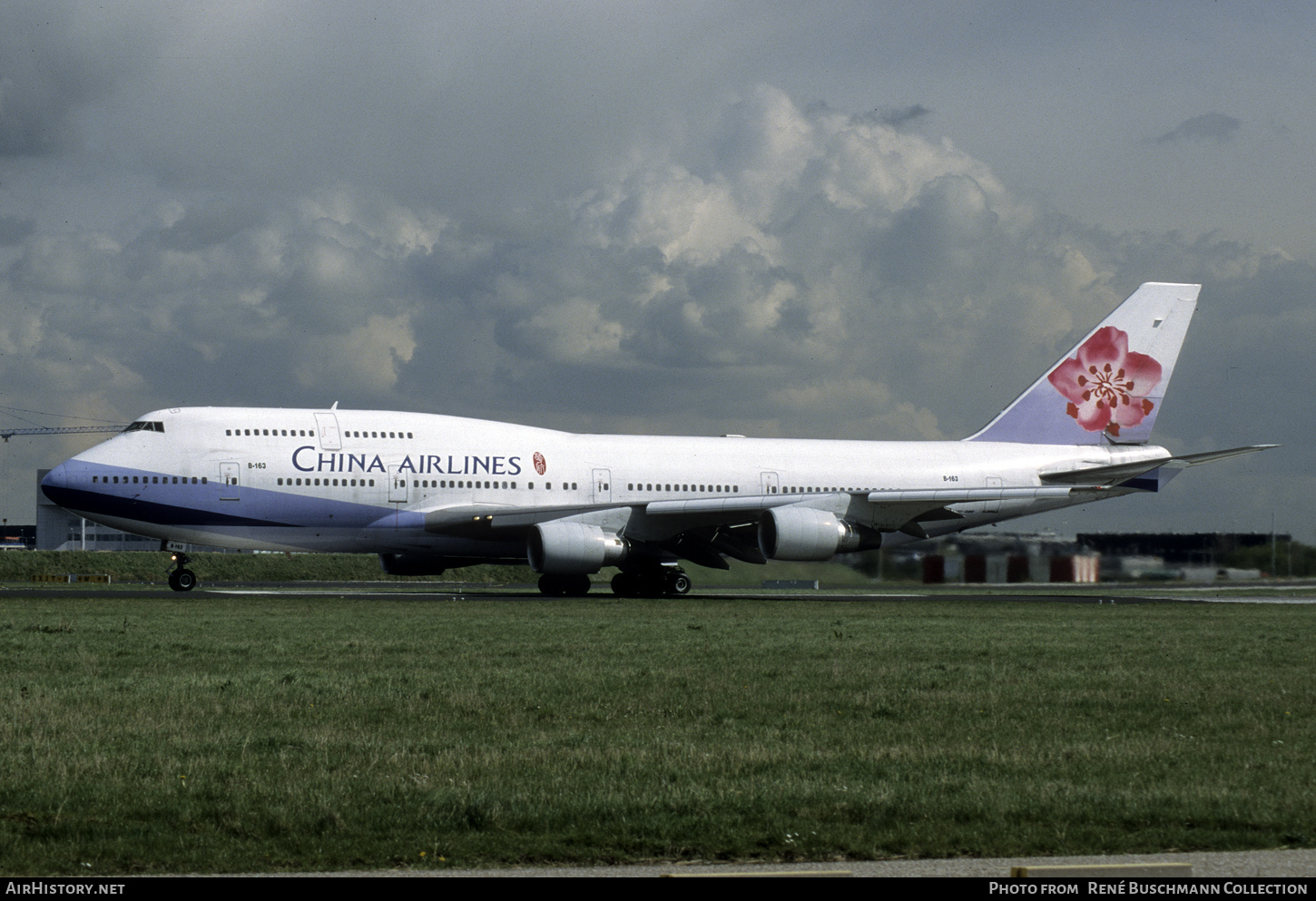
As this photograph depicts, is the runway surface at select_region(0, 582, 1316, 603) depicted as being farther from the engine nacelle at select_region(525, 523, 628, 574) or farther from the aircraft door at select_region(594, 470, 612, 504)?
the aircraft door at select_region(594, 470, 612, 504)

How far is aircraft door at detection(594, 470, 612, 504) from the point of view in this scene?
36.5m

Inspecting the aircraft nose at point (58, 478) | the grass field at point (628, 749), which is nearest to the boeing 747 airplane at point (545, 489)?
the aircraft nose at point (58, 478)

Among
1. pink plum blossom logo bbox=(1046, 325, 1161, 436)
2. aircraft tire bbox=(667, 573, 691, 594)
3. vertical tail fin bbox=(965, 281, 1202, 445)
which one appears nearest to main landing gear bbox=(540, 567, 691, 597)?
aircraft tire bbox=(667, 573, 691, 594)

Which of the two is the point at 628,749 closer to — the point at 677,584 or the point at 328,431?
the point at 328,431

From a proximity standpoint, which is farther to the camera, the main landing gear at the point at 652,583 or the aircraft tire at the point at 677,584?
the aircraft tire at the point at 677,584

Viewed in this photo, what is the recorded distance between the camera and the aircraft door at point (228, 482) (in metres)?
33.0

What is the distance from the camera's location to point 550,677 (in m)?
14.2

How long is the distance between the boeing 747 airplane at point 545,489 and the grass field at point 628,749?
44.8 feet

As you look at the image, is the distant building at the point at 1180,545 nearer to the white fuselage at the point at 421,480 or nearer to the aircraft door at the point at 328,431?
the white fuselage at the point at 421,480

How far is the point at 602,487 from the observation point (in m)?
36.6

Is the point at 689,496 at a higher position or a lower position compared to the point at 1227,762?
higher

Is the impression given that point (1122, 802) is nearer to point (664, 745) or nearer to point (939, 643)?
point (664, 745)
